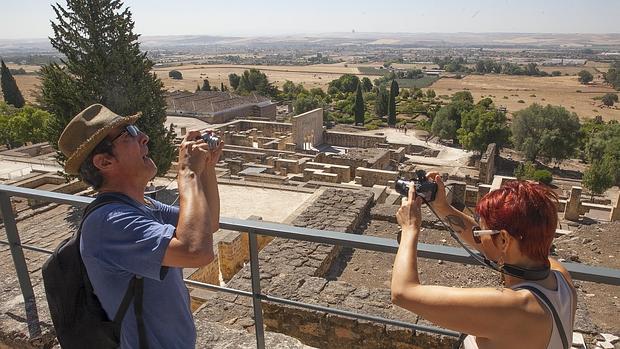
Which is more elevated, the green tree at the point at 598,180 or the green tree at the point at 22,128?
the green tree at the point at 22,128

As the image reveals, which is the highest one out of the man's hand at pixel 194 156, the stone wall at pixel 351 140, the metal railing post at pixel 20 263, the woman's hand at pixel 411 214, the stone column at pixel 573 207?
the man's hand at pixel 194 156

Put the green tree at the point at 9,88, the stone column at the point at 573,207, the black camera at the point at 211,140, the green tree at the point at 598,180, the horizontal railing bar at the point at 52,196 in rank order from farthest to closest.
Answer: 1. the green tree at the point at 9,88
2. the green tree at the point at 598,180
3. the stone column at the point at 573,207
4. the horizontal railing bar at the point at 52,196
5. the black camera at the point at 211,140

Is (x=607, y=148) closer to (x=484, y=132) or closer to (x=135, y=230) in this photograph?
(x=484, y=132)

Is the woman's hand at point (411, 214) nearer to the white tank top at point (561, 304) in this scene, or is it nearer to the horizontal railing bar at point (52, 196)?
the white tank top at point (561, 304)

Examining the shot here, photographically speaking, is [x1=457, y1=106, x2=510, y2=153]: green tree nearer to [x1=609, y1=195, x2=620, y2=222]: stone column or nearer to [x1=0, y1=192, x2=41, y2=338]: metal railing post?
[x1=609, y1=195, x2=620, y2=222]: stone column

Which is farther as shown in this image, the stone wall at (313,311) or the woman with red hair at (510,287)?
the stone wall at (313,311)

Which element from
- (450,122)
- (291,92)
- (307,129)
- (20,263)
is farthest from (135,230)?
(291,92)

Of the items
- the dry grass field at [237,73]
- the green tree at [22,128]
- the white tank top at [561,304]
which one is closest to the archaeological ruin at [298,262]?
the white tank top at [561,304]

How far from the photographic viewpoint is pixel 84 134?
1855 millimetres

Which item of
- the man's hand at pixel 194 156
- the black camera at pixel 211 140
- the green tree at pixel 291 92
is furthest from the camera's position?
the green tree at pixel 291 92

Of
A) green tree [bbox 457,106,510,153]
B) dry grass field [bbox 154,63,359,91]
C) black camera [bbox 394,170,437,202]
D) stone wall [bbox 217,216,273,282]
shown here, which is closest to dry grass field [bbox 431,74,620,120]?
dry grass field [bbox 154,63,359,91]

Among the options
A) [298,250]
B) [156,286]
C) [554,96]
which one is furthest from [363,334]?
[554,96]

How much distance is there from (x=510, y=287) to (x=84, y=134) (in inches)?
67.8

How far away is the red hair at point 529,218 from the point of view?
1.58 metres
